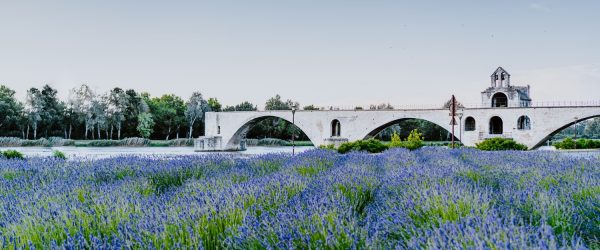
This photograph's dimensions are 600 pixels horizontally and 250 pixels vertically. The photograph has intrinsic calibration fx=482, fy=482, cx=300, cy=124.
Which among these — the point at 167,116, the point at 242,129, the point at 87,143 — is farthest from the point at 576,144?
the point at 167,116

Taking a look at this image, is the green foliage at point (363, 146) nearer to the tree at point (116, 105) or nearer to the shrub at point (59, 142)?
the shrub at point (59, 142)

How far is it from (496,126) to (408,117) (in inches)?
256

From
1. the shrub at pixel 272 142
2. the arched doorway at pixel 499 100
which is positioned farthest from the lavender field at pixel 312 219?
the shrub at pixel 272 142

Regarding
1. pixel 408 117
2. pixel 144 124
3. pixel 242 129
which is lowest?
pixel 242 129

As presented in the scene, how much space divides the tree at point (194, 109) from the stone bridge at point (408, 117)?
12.5 metres

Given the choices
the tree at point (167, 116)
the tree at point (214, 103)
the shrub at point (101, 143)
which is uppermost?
the tree at point (214, 103)

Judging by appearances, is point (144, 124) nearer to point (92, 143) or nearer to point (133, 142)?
point (133, 142)

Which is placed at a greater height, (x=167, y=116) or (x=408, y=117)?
(x=167, y=116)

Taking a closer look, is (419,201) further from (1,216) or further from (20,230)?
(1,216)

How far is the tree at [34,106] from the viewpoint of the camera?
48906 millimetres

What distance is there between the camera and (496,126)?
3600cm

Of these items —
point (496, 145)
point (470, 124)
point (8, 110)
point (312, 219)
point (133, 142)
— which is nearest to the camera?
point (312, 219)

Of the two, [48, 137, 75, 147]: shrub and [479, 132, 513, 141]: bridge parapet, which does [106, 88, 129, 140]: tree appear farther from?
[479, 132, 513, 141]: bridge parapet

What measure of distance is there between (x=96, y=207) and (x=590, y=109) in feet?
111
